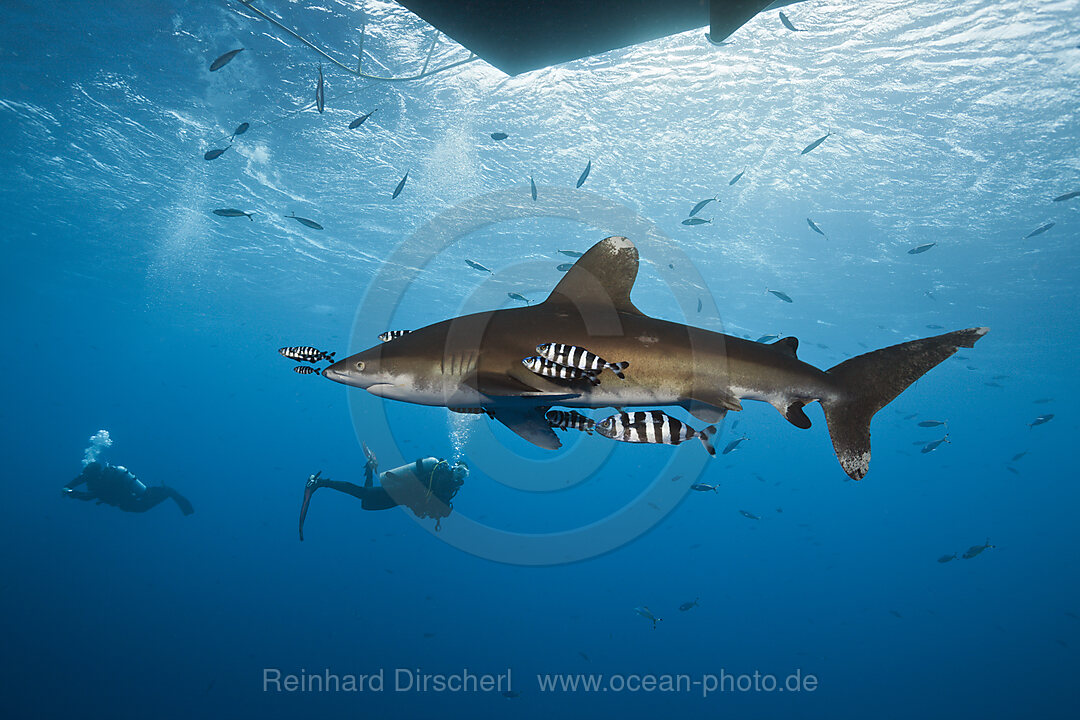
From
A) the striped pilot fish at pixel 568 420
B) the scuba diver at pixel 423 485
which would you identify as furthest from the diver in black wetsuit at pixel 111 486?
the striped pilot fish at pixel 568 420

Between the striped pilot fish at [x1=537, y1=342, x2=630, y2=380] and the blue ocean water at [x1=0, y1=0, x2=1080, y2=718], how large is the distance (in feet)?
13.8

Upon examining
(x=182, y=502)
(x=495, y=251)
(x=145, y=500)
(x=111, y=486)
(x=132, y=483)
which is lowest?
(x=182, y=502)

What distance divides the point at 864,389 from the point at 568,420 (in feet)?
5.61

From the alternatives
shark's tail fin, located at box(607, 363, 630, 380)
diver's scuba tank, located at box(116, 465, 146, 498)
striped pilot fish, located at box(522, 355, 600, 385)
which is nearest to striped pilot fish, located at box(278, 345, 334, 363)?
striped pilot fish, located at box(522, 355, 600, 385)

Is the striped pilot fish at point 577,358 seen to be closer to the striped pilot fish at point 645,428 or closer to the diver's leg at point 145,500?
the striped pilot fish at point 645,428

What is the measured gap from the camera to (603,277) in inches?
110

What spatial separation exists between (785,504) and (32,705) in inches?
6300

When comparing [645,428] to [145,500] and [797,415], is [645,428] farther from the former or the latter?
[145,500]

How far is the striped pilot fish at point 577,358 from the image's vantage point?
221cm

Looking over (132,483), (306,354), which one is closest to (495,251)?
(132,483)

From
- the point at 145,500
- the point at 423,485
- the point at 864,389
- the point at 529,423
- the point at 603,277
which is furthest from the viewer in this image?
the point at 145,500

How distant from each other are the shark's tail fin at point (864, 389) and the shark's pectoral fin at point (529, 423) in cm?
164

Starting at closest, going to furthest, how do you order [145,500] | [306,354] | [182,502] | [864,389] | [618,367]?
[618,367], [864,389], [306,354], [145,500], [182,502]

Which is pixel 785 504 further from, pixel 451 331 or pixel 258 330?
pixel 451 331
